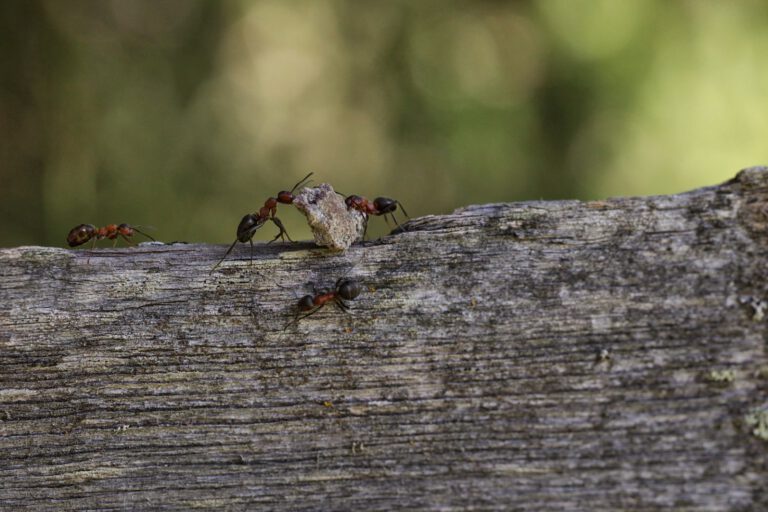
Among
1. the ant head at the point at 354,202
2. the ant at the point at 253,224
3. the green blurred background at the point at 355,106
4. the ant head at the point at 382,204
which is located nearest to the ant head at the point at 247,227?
the ant at the point at 253,224

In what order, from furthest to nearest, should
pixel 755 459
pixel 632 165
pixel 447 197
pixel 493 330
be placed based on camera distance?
1. pixel 447 197
2. pixel 632 165
3. pixel 493 330
4. pixel 755 459

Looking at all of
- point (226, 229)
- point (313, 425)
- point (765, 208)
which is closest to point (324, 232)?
point (313, 425)

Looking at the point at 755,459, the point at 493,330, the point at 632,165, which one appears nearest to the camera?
the point at 755,459

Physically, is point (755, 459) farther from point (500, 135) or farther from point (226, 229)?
point (226, 229)

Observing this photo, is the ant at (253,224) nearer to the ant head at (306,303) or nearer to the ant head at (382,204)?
the ant head at (306,303)

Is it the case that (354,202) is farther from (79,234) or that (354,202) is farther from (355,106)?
(355,106)
